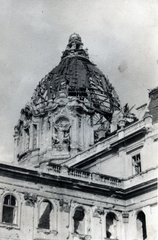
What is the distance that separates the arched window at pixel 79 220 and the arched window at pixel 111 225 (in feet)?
7.34

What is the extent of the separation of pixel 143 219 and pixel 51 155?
2211 cm

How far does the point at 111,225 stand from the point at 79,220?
277 centimetres

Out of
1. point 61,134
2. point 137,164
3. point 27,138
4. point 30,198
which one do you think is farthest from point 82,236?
point 27,138

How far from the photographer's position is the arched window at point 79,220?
3353 cm

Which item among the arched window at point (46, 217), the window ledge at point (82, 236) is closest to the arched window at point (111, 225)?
the window ledge at point (82, 236)

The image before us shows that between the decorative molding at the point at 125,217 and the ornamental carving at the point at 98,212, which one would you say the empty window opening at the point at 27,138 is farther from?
the ornamental carving at the point at 98,212

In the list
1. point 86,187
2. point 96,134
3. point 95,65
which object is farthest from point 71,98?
point 86,187

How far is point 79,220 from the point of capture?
3419cm

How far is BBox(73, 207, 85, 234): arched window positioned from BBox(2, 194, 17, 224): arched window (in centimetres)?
498

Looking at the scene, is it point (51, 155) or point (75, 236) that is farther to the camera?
point (51, 155)

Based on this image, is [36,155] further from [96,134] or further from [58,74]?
[58,74]

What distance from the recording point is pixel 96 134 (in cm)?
5888

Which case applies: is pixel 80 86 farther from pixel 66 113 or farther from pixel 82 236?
pixel 82 236

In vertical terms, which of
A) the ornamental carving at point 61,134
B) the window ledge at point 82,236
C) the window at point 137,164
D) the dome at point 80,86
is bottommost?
the window ledge at point 82,236
